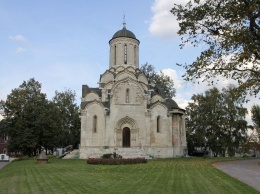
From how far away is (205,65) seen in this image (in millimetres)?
11055

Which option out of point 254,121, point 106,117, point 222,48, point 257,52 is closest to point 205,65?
point 222,48

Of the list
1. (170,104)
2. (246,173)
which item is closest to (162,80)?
(170,104)

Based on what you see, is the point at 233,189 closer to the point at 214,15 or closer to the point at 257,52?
the point at 257,52

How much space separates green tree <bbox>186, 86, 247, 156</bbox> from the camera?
156 ft

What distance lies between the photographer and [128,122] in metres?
39.8

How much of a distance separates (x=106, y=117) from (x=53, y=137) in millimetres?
12325

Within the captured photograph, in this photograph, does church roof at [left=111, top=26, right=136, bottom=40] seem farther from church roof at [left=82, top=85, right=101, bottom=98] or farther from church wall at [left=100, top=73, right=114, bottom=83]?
church roof at [left=82, top=85, right=101, bottom=98]

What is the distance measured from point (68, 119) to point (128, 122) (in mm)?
21901

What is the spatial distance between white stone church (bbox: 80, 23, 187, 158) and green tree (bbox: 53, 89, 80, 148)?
16899 mm

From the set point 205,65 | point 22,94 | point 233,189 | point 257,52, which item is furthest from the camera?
point 22,94

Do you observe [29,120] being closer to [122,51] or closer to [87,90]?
[87,90]

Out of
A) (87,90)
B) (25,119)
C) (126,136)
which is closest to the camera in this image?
(126,136)

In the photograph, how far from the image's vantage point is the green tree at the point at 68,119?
56.8 metres

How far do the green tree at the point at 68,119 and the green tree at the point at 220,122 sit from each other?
74.2 feet
